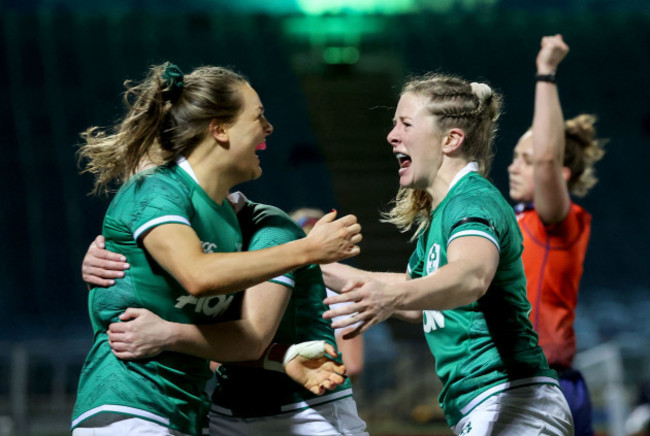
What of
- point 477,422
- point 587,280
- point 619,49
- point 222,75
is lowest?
point 587,280

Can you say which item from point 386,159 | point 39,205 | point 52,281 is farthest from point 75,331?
point 386,159

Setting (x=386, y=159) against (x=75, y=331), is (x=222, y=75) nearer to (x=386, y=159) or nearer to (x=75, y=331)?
(x=75, y=331)

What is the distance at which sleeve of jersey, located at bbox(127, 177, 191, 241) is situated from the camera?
202 cm

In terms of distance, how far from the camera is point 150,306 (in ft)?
6.97

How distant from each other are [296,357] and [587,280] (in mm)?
11722

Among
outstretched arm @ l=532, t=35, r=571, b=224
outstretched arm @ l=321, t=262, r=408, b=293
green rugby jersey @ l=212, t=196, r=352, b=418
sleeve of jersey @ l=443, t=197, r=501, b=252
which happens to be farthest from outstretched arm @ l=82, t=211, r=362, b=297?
outstretched arm @ l=532, t=35, r=571, b=224

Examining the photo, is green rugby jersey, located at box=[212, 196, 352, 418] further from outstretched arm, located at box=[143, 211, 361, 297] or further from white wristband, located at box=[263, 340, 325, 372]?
outstretched arm, located at box=[143, 211, 361, 297]

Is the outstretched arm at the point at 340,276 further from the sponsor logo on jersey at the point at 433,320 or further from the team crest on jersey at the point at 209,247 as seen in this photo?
the team crest on jersey at the point at 209,247

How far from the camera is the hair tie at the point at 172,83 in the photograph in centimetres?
226

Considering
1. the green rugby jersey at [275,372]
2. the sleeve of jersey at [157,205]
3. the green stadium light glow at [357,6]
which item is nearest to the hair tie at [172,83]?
the sleeve of jersey at [157,205]

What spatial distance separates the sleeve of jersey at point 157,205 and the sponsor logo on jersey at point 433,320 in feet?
2.45

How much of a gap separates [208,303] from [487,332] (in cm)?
75

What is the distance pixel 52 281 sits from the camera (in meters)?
12.4

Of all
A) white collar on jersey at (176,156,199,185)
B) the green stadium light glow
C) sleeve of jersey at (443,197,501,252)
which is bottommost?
sleeve of jersey at (443,197,501,252)
